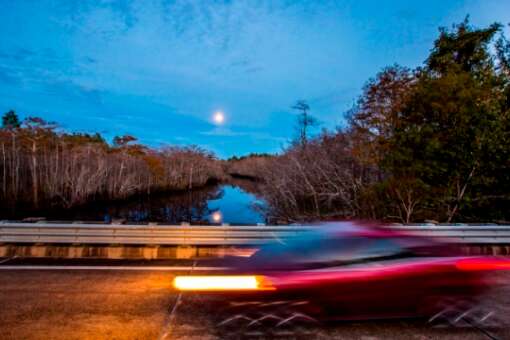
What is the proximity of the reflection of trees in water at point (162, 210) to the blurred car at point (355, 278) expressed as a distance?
21.1 m

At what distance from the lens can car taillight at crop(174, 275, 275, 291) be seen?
342cm

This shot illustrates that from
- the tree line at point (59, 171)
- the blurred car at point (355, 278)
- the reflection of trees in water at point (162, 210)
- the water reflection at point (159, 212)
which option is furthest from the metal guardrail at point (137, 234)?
the tree line at point (59, 171)

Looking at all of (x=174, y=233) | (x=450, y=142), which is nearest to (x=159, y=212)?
(x=174, y=233)

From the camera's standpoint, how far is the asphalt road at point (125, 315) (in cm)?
340

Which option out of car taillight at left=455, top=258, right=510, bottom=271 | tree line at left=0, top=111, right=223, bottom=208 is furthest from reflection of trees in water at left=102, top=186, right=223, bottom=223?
car taillight at left=455, top=258, right=510, bottom=271

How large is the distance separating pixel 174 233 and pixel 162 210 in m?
25.1

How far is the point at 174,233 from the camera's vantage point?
6.42 m

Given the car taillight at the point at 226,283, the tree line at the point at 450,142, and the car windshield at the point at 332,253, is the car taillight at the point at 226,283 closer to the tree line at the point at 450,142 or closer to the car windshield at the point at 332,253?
the car windshield at the point at 332,253

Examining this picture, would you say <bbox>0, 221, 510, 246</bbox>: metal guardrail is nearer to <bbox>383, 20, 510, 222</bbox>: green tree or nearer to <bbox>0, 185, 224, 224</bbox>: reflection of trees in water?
<bbox>383, 20, 510, 222</bbox>: green tree

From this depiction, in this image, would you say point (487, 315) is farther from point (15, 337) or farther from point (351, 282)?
point (15, 337)

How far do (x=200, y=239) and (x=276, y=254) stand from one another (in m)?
3.13

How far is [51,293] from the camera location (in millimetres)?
4496

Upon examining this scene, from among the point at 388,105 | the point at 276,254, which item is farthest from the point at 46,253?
the point at 388,105

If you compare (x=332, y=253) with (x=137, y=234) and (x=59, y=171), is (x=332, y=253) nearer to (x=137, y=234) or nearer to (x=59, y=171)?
(x=137, y=234)
